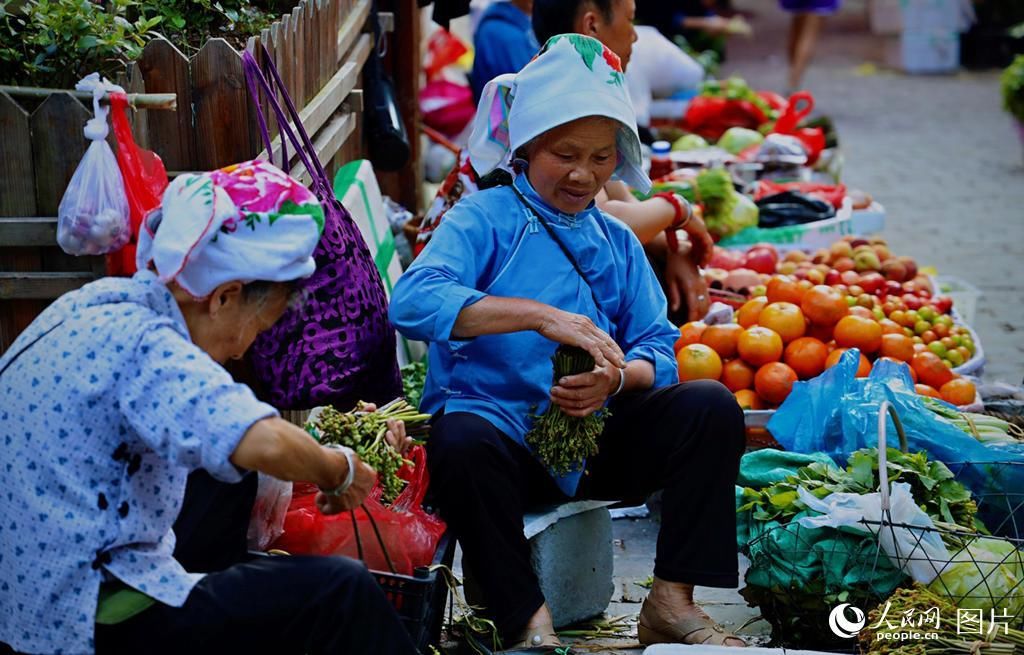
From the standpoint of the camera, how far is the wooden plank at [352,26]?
5.01 meters

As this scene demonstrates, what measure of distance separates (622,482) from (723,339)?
52.4 inches

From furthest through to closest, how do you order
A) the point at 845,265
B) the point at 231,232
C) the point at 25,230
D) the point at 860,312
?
1. the point at 845,265
2. the point at 860,312
3. the point at 25,230
4. the point at 231,232

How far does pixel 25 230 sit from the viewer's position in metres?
3.12

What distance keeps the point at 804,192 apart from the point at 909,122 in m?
6.80

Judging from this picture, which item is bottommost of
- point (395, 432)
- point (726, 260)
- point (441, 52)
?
point (726, 260)

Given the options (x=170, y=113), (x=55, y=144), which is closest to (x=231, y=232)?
(x=55, y=144)

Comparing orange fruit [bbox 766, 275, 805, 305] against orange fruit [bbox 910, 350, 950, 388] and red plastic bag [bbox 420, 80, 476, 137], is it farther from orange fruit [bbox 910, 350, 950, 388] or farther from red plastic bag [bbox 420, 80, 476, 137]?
red plastic bag [bbox 420, 80, 476, 137]

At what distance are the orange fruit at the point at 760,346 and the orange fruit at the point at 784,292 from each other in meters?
0.33

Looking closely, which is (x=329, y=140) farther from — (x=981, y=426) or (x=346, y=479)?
(x=981, y=426)

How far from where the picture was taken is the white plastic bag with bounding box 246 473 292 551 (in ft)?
9.75

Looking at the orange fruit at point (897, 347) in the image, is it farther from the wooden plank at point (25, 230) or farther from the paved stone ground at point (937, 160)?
the wooden plank at point (25, 230)

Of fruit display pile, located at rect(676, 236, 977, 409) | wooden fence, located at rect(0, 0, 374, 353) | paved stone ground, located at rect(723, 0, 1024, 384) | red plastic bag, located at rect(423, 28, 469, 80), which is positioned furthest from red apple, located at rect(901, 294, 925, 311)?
red plastic bag, located at rect(423, 28, 469, 80)

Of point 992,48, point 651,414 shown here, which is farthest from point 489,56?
point 992,48

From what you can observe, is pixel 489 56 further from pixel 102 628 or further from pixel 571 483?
pixel 102 628
